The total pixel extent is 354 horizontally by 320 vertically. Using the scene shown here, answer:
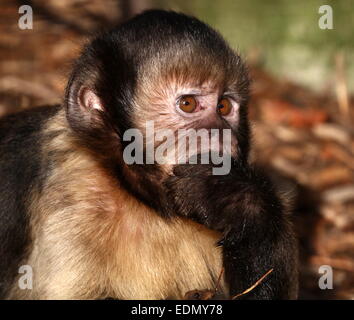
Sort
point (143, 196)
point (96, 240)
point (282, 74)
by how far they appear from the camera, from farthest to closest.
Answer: point (282, 74) → point (143, 196) → point (96, 240)

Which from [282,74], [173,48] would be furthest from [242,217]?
[282,74]

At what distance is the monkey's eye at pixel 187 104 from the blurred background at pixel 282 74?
2.99 meters

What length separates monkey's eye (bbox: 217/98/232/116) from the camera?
5273mm

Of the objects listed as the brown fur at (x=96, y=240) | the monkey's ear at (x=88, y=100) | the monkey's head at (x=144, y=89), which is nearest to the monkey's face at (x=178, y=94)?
the monkey's head at (x=144, y=89)

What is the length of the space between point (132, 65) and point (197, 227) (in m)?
1.26

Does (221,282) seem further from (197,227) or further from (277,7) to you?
(277,7)

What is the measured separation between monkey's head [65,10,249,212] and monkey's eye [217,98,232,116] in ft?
0.15

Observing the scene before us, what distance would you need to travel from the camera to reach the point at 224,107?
17.4ft

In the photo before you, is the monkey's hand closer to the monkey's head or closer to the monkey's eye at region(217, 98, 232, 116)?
the monkey's head

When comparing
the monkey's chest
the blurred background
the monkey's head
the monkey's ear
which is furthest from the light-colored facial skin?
the blurred background

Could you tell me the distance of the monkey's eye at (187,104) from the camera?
5.10m

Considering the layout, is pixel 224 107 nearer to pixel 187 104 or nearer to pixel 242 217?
pixel 187 104

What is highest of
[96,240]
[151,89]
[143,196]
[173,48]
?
[173,48]

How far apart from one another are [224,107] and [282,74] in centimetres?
471
